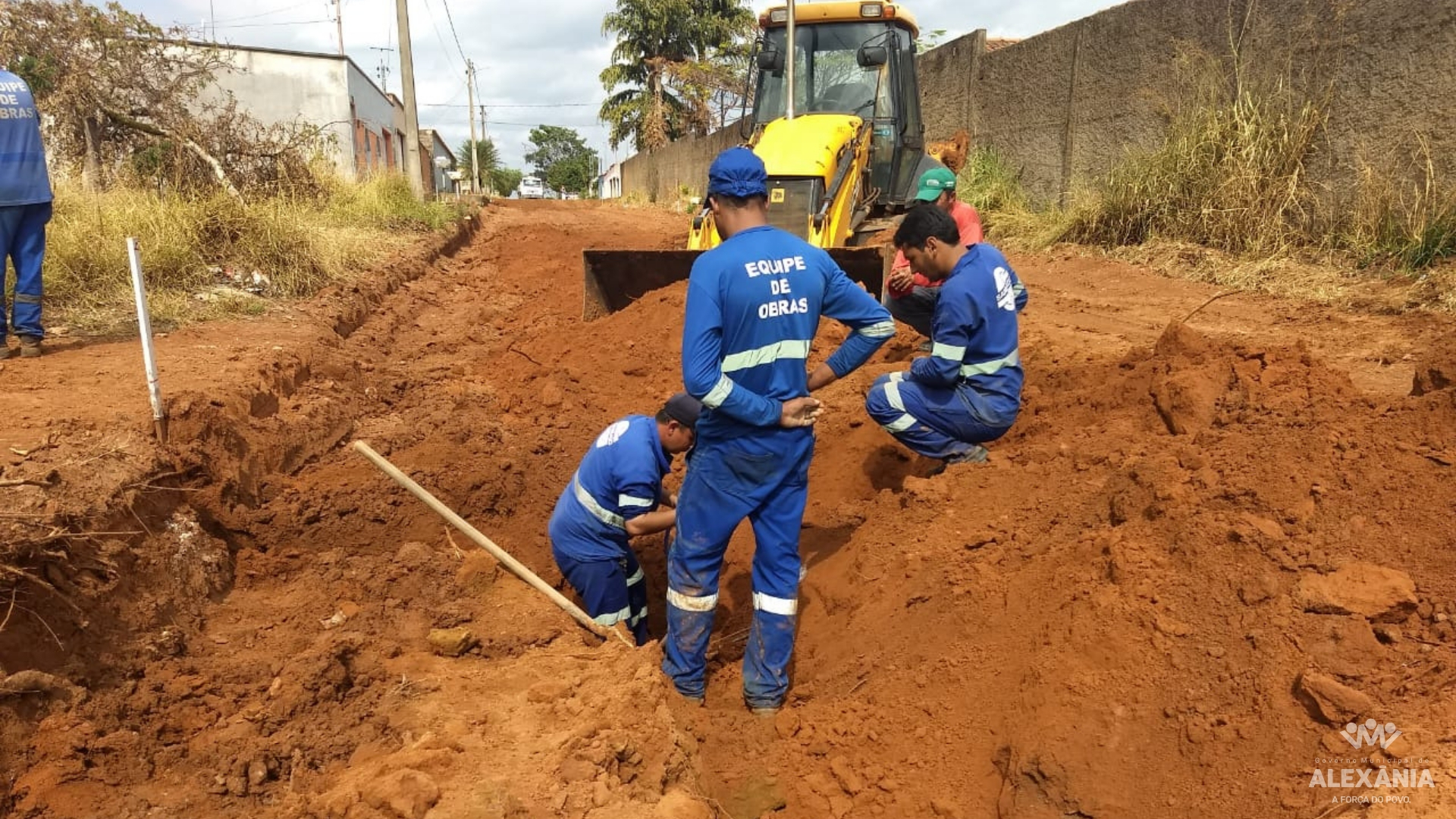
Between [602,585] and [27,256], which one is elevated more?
[27,256]

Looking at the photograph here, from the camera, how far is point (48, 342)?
616 cm

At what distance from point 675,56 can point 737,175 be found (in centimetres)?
3704

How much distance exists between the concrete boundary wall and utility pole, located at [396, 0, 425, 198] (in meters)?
10.7

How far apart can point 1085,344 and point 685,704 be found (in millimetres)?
4616

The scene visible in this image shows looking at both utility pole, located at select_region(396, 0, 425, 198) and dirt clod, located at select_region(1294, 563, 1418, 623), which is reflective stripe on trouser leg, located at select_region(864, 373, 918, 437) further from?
utility pole, located at select_region(396, 0, 425, 198)

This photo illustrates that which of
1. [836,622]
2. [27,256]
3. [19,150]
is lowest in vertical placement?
[836,622]

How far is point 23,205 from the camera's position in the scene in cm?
571

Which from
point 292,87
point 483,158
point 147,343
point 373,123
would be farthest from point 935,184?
point 483,158

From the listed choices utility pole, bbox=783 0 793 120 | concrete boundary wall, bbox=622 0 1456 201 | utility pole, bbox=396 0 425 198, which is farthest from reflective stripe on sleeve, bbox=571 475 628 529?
utility pole, bbox=396 0 425 198

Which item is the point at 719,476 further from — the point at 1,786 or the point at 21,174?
the point at 21,174

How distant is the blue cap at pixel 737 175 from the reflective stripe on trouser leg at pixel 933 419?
1673 mm

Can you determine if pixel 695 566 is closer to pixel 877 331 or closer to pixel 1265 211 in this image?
pixel 877 331

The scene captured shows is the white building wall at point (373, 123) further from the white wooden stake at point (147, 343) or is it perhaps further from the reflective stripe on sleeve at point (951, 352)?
the reflective stripe on sleeve at point (951, 352)

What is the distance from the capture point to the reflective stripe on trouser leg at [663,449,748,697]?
10.5 feet
